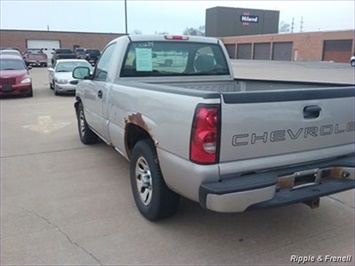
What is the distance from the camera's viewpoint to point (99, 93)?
5.21m

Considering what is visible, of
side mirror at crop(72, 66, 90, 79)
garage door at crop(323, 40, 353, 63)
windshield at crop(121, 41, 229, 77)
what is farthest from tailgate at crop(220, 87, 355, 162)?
garage door at crop(323, 40, 353, 63)

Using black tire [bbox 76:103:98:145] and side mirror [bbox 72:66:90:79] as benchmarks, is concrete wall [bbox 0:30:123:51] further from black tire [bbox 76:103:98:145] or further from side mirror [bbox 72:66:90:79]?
side mirror [bbox 72:66:90:79]

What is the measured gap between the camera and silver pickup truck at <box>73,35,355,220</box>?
2838 mm

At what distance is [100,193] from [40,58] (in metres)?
37.5

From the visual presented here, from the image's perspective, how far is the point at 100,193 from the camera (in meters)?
4.66

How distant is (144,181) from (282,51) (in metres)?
60.4

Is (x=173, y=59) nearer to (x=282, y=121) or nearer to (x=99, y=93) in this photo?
(x=99, y=93)

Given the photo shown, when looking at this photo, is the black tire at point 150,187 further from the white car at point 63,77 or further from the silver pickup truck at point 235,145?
the white car at point 63,77

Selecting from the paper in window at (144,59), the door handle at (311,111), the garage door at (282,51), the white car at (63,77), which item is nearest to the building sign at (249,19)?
the garage door at (282,51)

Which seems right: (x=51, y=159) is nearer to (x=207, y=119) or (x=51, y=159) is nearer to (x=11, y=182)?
(x=11, y=182)

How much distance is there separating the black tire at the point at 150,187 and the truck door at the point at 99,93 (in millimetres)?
1298

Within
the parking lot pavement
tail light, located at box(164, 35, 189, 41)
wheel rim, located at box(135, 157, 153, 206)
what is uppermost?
tail light, located at box(164, 35, 189, 41)

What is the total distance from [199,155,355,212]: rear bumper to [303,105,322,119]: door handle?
0.45 meters

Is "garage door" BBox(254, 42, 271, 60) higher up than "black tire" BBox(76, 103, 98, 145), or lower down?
higher up
